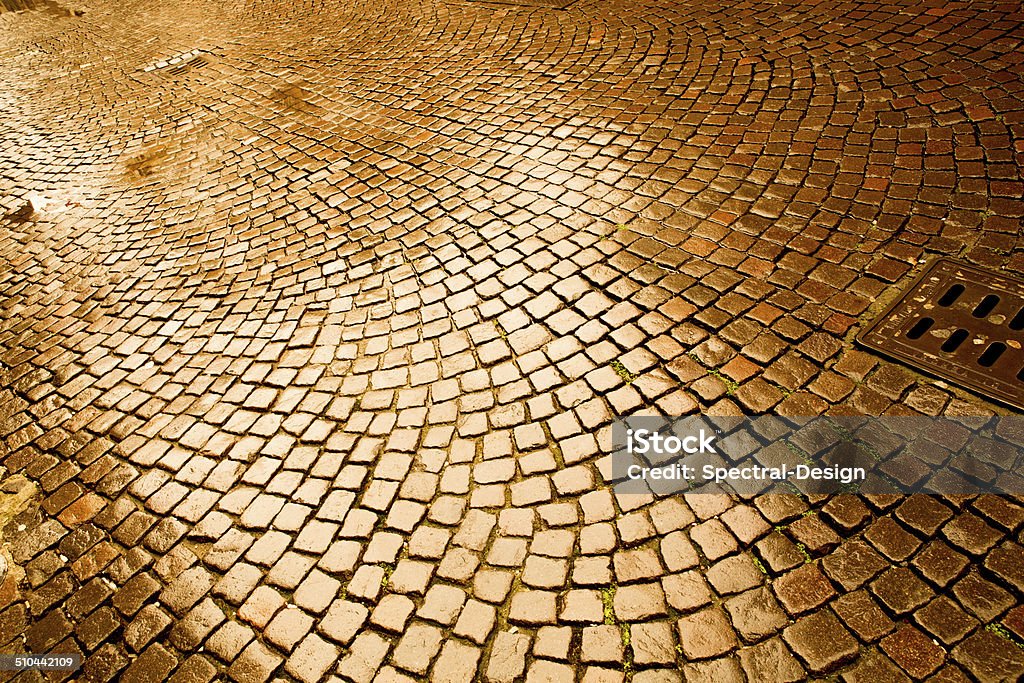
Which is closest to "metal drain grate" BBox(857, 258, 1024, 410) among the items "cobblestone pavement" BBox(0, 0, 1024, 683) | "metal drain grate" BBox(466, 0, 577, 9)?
"cobblestone pavement" BBox(0, 0, 1024, 683)

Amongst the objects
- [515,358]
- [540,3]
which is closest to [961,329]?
[515,358]

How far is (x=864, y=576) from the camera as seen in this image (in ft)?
7.22

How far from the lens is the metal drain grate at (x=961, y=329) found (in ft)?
8.93

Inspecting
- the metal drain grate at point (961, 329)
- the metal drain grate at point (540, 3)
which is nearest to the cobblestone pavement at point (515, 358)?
the metal drain grate at point (961, 329)

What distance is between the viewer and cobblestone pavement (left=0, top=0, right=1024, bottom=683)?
2.27 meters

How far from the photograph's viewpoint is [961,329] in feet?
9.57

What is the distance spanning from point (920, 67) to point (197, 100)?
336 inches

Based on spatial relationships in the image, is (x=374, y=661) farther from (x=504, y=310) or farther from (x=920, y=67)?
(x=920, y=67)

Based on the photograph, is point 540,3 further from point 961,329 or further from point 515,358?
point 961,329

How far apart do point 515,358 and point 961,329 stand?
2.54 meters

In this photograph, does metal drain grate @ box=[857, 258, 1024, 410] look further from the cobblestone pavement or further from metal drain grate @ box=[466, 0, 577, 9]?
metal drain grate @ box=[466, 0, 577, 9]

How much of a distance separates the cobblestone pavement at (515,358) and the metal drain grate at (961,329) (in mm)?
113

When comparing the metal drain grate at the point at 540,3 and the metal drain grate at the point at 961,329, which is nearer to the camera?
the metal drain grate at the point at 961,329

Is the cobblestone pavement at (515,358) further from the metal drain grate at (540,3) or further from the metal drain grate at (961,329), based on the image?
the metal drain grate at (540,3)
